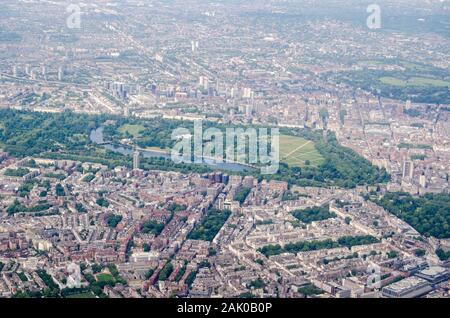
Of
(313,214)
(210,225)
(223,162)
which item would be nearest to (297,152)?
(223,162)

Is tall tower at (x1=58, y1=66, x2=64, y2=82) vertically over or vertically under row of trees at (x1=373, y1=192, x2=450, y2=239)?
under

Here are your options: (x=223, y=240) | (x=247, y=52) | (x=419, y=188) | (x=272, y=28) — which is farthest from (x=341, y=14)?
(x=223, y=240)

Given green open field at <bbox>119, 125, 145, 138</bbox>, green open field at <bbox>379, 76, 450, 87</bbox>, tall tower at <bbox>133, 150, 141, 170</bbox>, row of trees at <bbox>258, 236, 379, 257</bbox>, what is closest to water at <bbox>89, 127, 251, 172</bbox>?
green open field at <bbox>119, 125, 145, 138</bbox>

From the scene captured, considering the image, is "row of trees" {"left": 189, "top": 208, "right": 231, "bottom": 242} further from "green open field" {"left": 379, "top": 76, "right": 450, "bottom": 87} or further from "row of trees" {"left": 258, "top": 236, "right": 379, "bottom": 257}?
"green open field" {"left": 379, "top": 76, "right": 450, "bottom": 87}

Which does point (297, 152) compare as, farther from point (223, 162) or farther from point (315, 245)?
point (315, 245)

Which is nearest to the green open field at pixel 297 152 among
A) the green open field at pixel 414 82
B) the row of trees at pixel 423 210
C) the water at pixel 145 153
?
the water at pixel 145 153

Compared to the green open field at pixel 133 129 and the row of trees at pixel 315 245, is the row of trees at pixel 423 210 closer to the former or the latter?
the row of trees at pixel 315 245
